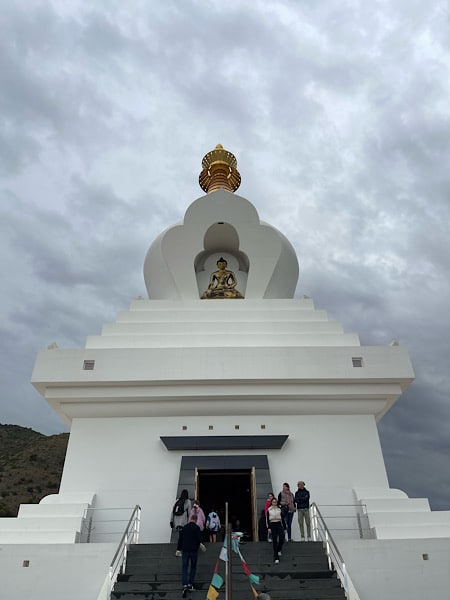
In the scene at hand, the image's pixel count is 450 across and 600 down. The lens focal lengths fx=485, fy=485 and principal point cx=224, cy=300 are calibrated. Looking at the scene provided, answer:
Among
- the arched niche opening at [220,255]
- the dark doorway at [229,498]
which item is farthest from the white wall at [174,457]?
the arched niche opening at [220,255]

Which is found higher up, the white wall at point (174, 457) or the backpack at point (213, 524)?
the white wall at point (174, 457)

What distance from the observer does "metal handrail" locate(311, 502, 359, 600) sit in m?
6.72

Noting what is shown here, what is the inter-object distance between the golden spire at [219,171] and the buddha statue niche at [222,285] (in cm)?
510

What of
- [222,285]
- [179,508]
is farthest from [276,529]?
[222,285]

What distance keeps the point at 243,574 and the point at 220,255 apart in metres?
10.5

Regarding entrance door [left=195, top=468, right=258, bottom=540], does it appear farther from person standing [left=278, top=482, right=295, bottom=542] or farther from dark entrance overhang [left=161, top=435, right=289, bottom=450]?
person standing [left=278, top=482, right=295, bottom=542]

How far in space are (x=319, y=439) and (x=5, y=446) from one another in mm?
35023

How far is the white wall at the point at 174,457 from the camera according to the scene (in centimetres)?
1054

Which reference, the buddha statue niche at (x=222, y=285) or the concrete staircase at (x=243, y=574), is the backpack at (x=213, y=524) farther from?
the buddha statue niche at (x=222, y=285)

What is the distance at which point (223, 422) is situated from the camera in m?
11.5

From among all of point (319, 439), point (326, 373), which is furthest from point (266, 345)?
point (319, 439)

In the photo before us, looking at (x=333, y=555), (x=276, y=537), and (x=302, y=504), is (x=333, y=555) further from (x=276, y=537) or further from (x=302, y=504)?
(x=302, y=504)

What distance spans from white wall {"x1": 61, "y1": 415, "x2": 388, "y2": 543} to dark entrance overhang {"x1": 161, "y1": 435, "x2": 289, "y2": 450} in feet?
0.52

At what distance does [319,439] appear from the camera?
11305 millimetres
